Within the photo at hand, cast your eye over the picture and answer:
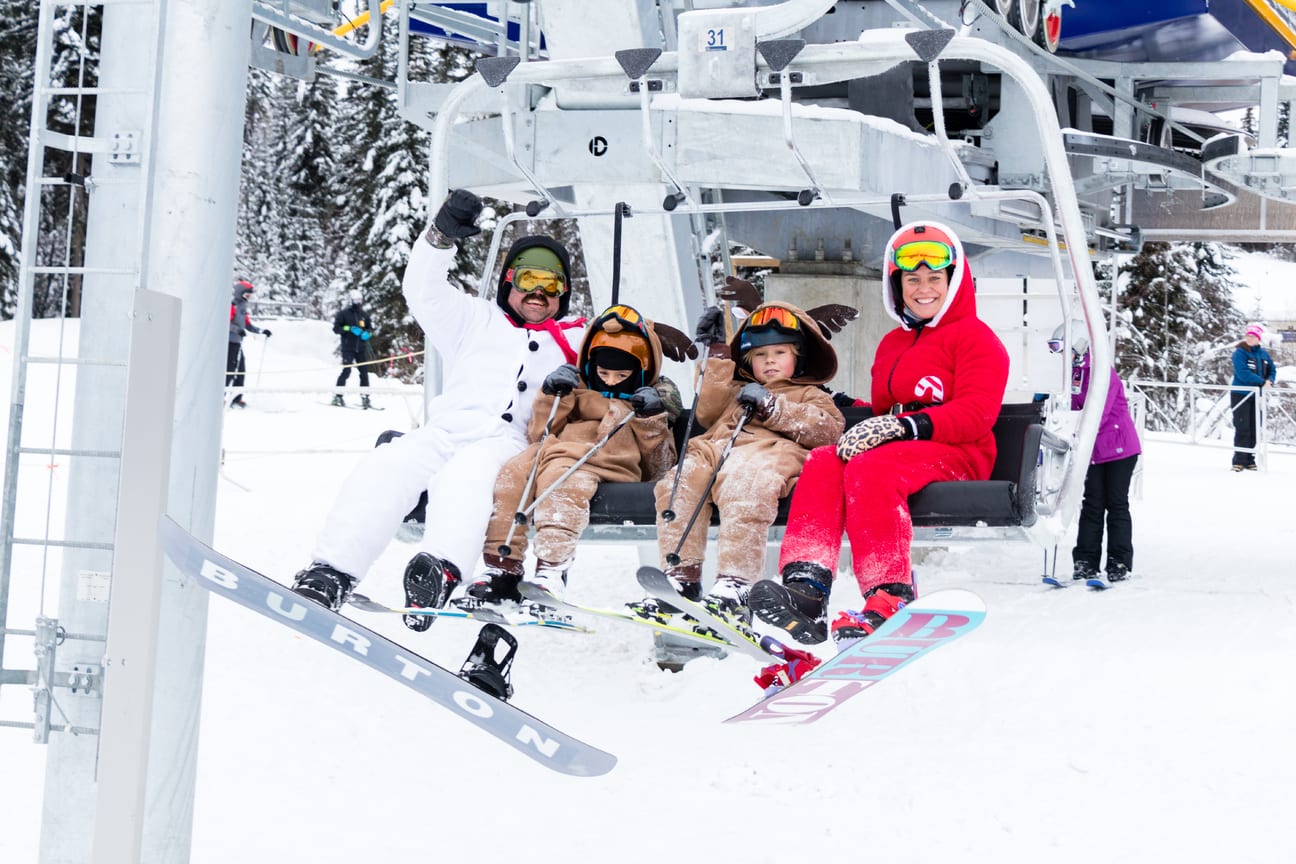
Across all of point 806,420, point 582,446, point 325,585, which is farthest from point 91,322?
point 806,420

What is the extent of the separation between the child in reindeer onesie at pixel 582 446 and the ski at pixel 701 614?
43 cm

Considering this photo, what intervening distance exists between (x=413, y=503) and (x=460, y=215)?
2.82 feet

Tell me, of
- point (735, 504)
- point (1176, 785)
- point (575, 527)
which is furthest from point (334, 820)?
point (1176, 785)

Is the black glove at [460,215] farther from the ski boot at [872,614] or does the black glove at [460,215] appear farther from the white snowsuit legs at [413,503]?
the ski boot at [872,614]

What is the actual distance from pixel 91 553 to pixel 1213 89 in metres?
6.64

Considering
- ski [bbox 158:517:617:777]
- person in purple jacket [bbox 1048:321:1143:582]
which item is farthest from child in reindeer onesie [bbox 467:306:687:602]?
person in purple jacket [bbox 1048:321:1143:582]

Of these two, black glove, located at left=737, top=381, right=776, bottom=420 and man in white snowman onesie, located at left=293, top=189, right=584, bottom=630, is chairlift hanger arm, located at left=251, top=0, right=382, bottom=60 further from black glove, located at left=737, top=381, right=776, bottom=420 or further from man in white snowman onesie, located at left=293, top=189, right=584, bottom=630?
black glove, located at left=737, top=381, right=776, bottom=420

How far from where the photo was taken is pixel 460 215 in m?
4.06

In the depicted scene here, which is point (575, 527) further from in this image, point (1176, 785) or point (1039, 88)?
point (1176, 785)

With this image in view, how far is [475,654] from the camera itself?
447 centimetres

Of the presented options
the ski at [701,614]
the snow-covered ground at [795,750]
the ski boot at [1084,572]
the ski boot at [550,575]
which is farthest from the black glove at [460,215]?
the ski boot at [1084,572]

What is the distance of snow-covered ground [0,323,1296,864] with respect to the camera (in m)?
5.24

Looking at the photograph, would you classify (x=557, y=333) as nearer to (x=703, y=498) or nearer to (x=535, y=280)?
(x=535, y=280)

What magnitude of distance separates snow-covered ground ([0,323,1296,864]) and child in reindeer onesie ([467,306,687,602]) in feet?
5.19
